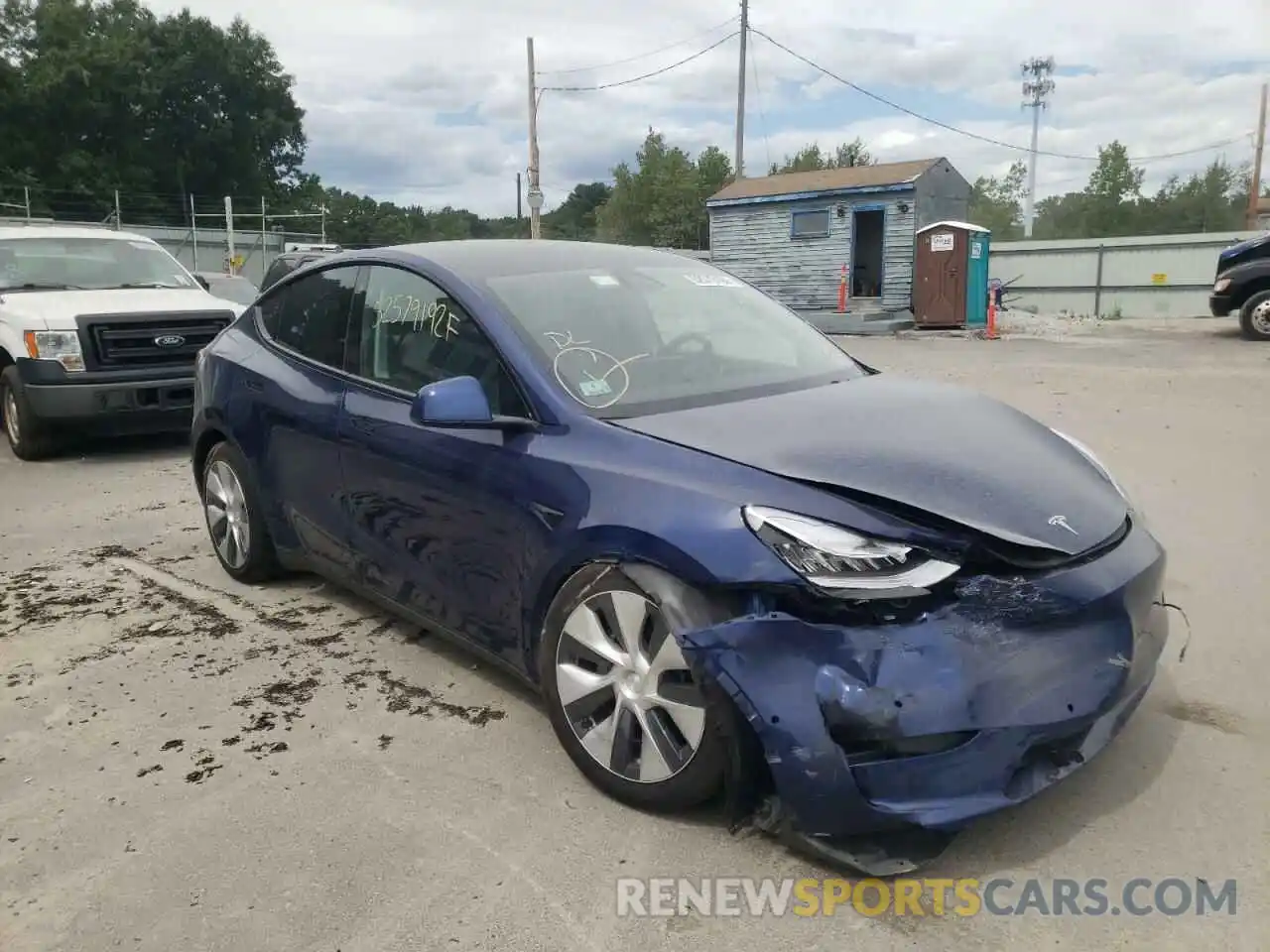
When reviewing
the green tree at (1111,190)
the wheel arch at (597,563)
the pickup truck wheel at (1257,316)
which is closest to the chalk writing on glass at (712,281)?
the wheel arch at (597,563)

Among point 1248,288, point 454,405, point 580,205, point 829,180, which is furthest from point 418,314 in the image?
point 580,205

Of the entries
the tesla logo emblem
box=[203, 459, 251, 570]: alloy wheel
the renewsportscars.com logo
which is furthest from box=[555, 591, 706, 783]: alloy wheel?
box=[203, 459, 251, 570]: alloy wheel

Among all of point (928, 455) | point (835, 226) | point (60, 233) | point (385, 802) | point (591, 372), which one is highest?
point (835, 226)

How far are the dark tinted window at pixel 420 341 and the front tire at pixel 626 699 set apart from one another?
71 cm

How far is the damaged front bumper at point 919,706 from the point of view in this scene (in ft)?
7.68

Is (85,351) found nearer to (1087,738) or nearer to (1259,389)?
(1087,738)

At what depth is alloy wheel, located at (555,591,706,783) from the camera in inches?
105

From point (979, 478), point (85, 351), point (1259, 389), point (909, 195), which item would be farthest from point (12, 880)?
point (909, 195)

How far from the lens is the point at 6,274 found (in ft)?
27.8

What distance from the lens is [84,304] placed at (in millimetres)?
8047

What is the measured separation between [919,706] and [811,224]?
22.9 m

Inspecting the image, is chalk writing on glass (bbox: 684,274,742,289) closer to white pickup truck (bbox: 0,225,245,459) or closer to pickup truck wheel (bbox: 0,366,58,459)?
white pickup truck (bbox: 0,225,245,459)

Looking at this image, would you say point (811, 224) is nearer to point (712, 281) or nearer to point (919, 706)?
point (712, 281)

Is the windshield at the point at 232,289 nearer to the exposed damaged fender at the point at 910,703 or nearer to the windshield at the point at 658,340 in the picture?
the windshield at the point at 658,340
